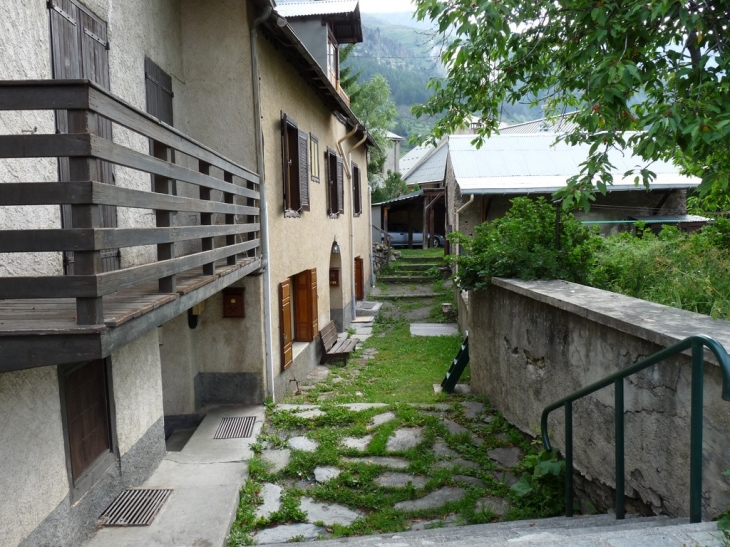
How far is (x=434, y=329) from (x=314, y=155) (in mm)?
5662

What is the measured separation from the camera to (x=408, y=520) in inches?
180

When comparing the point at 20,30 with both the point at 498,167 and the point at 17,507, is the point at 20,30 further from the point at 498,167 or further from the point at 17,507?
the point at 498,167

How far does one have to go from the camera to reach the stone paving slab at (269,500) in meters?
4.73

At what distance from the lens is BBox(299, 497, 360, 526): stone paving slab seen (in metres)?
4.62

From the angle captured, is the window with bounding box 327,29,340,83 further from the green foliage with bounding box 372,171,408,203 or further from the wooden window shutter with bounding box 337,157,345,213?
the green foliage with bounding box 372,171,408,203

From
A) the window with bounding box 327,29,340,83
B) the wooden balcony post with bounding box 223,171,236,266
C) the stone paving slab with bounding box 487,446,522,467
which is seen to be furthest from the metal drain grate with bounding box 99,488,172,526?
the window with bounding box 327,29,340,83

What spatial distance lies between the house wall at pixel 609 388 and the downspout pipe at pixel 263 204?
300 cm

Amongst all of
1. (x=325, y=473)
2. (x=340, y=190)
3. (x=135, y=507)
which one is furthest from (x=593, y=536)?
(x=340, y=190)

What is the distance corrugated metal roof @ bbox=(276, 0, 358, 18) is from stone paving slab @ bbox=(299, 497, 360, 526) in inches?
430

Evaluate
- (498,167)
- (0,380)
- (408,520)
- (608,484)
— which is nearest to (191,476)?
(408,520)

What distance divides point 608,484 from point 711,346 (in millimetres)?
1922

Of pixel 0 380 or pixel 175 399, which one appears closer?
pixel 0 380

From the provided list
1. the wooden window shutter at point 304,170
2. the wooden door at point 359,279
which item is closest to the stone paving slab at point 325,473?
the wooden window shutter at point 304,170

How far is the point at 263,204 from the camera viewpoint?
7.42 metres
